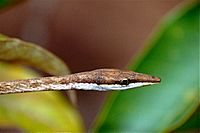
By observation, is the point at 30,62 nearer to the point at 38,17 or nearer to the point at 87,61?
the point at 38,17

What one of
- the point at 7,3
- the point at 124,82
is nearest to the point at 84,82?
the point at 124,82

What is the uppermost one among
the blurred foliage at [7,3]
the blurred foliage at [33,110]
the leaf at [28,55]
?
the blurred foliage at [7,3]

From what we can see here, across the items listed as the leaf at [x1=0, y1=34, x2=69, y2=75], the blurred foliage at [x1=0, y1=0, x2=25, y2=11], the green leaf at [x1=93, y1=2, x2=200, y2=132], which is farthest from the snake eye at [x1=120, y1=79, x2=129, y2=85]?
the blurred foliage at [x1=0, y1=0, x2=25, y2=11]

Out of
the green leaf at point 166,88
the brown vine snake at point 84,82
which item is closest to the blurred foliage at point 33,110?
the green leaf at point 166,88

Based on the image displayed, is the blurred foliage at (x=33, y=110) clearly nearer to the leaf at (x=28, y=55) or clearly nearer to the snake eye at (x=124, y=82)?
the leaf at (x=28, y=55)

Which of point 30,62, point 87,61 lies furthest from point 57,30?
point 30,62
